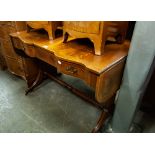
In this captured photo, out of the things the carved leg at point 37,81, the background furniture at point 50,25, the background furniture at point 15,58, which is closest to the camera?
the background furniture at point 50,25

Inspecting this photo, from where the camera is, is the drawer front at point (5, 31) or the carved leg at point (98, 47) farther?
the drawer front at point (5, 31)

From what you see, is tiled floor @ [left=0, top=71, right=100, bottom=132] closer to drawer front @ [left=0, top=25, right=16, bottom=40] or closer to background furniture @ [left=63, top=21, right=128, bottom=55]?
drawer front @ [left=0, top=25, right=16, bottom=40]

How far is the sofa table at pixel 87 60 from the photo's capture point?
0.98 metres

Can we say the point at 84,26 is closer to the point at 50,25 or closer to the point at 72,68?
the point at 72,68

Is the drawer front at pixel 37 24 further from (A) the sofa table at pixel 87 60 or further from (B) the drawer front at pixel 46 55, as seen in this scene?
(B) the drawer front at pixel 46 55

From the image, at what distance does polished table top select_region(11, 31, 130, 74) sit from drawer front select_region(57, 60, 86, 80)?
4 centimetres

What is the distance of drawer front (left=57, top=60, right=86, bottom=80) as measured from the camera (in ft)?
3.49

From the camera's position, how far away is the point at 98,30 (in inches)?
40.6

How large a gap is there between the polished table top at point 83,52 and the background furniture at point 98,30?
68 mm

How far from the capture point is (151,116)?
1687 millimetres

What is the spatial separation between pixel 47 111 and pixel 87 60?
3.32ft

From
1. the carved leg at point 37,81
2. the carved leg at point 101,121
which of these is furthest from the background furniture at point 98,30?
the carved leg at point 37,81

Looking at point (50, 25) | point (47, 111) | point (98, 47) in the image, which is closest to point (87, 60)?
point (98, 47)
